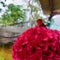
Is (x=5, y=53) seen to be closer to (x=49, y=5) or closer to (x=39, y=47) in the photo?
(x=49, y=5)

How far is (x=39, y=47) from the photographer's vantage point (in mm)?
463

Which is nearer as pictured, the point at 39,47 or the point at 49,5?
the point at 39,47

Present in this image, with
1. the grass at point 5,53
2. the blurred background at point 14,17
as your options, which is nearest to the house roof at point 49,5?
the blurred background at point 14,17

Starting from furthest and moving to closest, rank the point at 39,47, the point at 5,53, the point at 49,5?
1. the point at 5,53
2. the point at 49,5
3. the point at 39,47

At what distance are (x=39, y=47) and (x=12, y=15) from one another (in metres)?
0.40

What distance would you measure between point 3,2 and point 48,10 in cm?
24

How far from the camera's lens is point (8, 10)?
0.84 meters

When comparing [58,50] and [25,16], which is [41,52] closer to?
[58,50]

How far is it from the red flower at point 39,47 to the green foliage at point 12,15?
35 cm

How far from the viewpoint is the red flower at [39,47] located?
1.51ft

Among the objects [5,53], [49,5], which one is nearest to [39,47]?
[49,5]

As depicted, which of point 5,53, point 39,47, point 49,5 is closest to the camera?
point 39,47

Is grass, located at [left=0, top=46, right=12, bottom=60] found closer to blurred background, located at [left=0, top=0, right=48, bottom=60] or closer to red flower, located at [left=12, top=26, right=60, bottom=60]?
blurred background, located at [left=0, top=0, right=48, bottom=60]

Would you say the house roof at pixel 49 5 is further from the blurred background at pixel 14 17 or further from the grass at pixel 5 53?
the grass at pixel 5 53
